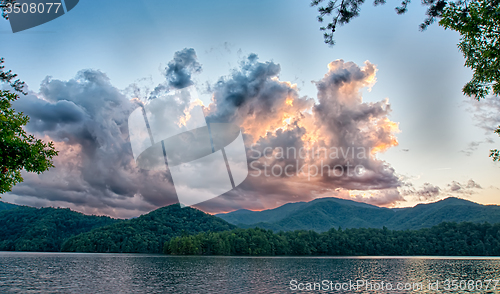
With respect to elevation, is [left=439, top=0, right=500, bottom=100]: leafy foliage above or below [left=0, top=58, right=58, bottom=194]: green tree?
above

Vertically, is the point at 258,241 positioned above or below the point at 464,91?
below

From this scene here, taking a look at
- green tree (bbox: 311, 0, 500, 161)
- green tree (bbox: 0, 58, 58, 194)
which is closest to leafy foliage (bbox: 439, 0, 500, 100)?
green tree (bbox: 311, 0, 500, 161)

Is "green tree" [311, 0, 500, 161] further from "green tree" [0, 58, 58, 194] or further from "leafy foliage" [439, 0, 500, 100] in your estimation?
"green tree" [0, 58, 58, 194]

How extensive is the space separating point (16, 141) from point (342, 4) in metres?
19.2

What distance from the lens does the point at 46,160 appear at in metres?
18.3

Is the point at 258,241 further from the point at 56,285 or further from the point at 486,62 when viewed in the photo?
the point at 486,62

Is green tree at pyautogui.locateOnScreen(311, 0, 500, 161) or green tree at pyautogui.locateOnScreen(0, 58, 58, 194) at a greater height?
green tree at pyautogui.locateOnScreen(311, 0, 500, 161)

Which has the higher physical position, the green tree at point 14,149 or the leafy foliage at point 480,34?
the leafy foliage at point 480,34

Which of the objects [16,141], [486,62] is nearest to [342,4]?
[486,62]

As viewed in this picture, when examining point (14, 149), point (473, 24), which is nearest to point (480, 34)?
point (473, 24)

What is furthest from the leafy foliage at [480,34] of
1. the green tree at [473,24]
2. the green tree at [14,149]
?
the green tree at [14,149]

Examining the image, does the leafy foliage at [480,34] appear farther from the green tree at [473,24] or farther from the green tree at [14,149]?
the green tree at [14,149]

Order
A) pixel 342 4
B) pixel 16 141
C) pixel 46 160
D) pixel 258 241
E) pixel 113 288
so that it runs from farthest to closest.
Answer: pixel 258 241
pixel 113 288
pixel 46 160
pixel 16 141
pixel 342 4

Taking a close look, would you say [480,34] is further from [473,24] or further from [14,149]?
[14,149]
